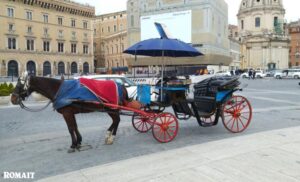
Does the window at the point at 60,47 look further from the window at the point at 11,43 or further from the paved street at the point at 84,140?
the paved street at the point at 84,140

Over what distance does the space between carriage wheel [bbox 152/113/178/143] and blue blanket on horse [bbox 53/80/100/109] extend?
152cm

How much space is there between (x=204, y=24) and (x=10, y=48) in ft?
142

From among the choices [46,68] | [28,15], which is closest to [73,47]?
[46,68]

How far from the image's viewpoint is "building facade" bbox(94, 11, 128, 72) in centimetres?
8766

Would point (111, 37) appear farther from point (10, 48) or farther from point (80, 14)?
point (10, 48)

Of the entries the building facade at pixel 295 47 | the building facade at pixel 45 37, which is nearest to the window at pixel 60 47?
the building facade at pixel 45 37

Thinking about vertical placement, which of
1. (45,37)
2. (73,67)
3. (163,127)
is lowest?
(163,127)

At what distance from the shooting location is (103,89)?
6.25m

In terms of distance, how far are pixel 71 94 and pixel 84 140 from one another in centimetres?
157

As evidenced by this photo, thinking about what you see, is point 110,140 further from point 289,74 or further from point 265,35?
point 265,35

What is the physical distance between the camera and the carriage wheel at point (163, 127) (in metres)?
6.55

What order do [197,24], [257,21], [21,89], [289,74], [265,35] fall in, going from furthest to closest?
[257,21] < [265,35] < [289,74] < [197,24] < [21,89]

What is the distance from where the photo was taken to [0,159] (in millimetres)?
5625

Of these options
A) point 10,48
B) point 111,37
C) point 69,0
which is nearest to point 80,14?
point 69,0
